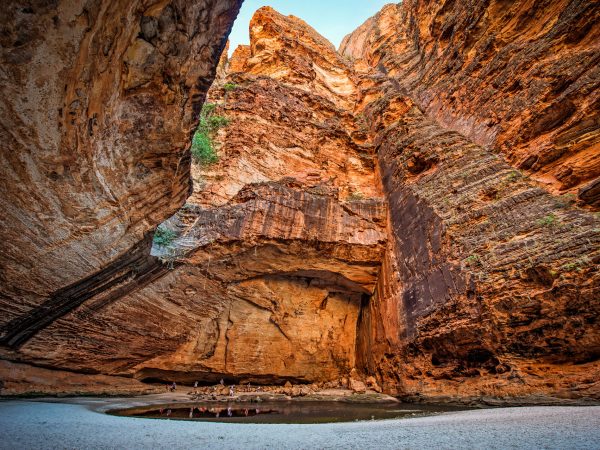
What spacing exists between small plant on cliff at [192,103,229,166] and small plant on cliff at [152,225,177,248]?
163 inches

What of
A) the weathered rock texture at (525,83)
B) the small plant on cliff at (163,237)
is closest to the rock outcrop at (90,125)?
the small plant on cliff at (163,237)

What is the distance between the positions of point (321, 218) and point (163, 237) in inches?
230

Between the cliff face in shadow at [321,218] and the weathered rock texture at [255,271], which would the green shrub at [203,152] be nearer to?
the cliff face in shadow at [321,218]

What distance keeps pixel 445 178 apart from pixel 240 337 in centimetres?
1027

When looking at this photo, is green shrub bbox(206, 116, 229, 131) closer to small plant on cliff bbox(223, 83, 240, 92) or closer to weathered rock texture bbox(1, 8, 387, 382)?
weathered rock texture bbox(1, 8, 387, 382)

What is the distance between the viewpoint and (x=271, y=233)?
1059 cm

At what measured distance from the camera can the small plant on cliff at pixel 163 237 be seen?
9391 mm

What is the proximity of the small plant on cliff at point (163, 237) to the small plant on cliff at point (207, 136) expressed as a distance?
415 centimetres

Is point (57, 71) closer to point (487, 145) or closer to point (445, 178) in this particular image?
point (445, 178)

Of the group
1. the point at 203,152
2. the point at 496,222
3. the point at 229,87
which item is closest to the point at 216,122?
the point at 203,152

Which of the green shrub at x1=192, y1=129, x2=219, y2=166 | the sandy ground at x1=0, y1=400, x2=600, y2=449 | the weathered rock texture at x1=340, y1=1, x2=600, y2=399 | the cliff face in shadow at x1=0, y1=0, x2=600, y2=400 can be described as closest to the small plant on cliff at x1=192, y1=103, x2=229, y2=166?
the green shrub at x1=192, y1=129, x2=219, y2=166

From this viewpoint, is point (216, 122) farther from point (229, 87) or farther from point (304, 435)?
point (304, 435)

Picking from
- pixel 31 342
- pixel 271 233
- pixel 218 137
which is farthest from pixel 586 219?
pixel 31 342

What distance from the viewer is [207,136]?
13.7 metres
